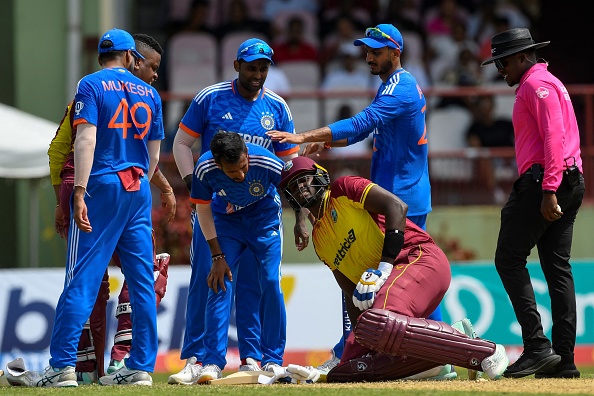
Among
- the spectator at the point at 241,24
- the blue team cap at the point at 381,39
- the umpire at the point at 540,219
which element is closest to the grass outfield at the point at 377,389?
the umpire at the point at 540,219

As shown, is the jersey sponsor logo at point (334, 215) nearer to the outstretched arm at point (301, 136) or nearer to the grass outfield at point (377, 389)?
the outstretched arm at point (301, 136)

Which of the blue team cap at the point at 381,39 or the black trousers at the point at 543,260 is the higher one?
the blue team cap at the point at 381,39

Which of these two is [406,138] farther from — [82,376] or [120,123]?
[82,376]

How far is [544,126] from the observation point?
25.3 ft

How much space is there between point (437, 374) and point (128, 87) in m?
2.83

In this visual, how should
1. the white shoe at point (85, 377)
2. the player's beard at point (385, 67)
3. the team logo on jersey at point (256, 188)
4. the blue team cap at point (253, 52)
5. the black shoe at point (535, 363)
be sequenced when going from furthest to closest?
the player's beard at point (385, 67) → the white shoe at point (85, 377) → the blue team cap at point (253, 52) → the team logo on jersey at point (256, 188) → the black shoe at point (535, 363)

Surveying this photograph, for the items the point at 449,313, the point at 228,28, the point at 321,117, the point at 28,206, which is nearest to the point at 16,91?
the point at 28,206

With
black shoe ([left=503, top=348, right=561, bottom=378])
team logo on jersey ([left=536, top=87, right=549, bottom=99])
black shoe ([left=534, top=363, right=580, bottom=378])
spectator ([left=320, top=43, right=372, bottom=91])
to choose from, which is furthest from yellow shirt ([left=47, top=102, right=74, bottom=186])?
spectator ([left=320, top=43, right=372, bottom=91])

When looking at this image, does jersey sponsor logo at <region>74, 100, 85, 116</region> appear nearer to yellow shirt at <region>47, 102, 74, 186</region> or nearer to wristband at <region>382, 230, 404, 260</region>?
yellow shirt at <region>47, 102, 74, 186</region>

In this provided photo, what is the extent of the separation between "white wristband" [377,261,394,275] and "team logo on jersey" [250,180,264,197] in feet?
3.74

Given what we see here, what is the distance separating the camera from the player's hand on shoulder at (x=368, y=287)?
7.32 m

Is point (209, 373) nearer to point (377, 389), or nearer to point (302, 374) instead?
point (302, 374)

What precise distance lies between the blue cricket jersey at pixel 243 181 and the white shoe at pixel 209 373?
1.13 metres

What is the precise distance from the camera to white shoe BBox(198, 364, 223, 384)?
25.8 feet
